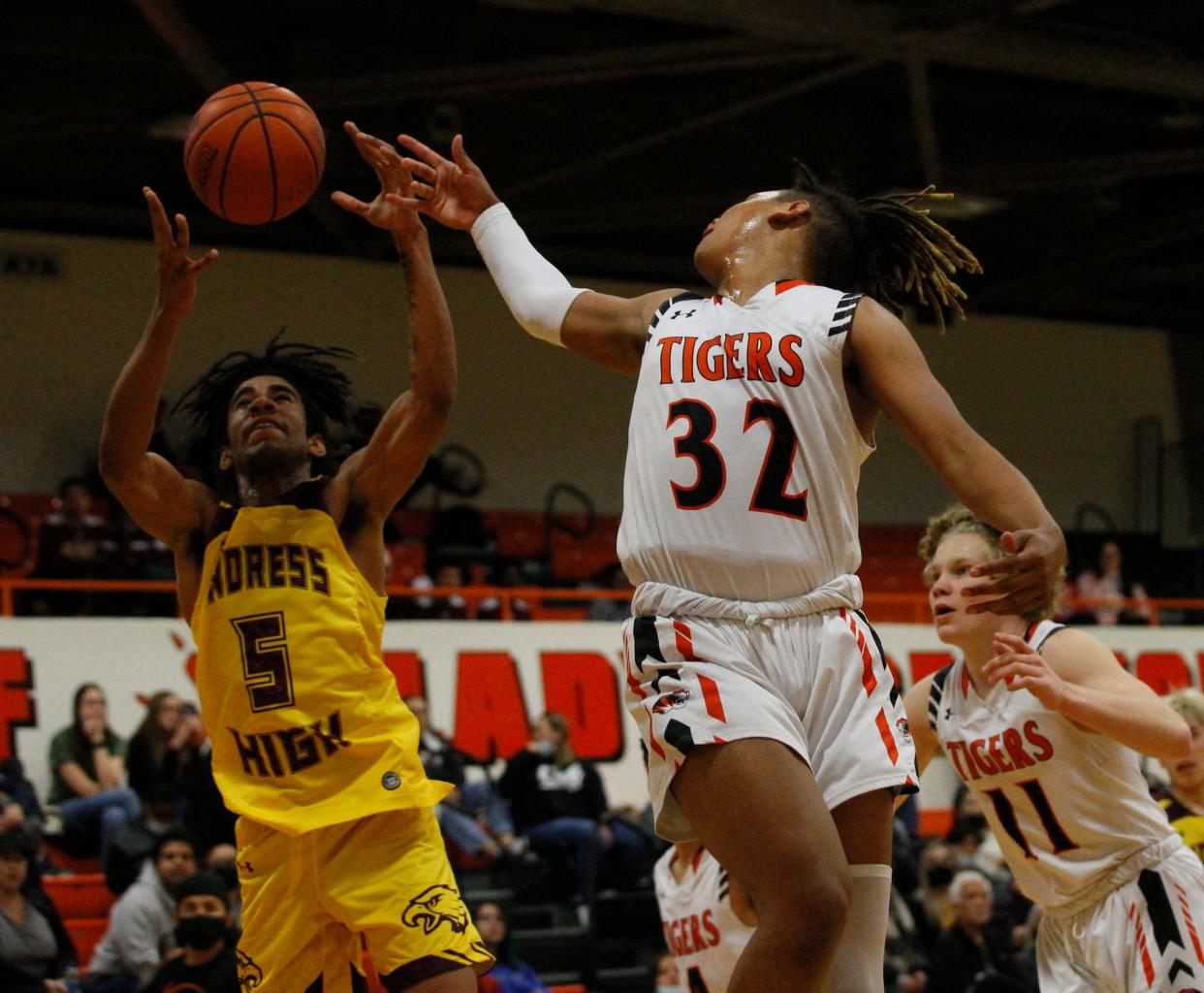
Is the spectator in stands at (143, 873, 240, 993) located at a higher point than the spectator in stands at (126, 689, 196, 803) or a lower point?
lower

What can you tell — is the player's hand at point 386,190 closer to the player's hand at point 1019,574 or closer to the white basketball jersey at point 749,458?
the white basketball jersey at point 749,458

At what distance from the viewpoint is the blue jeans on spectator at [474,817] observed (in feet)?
39.7

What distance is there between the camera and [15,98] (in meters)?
17.0

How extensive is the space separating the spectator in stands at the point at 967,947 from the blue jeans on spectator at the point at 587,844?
2398mm

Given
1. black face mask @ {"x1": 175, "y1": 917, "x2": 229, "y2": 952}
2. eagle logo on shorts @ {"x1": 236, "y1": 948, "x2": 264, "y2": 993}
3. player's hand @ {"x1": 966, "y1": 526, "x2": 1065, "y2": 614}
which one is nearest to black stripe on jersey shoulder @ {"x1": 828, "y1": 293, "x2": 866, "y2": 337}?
player's hand @ {"x1": 966, "y1": 526, "x2": 1065, "y2": 614}

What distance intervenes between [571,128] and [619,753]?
8.08 meters

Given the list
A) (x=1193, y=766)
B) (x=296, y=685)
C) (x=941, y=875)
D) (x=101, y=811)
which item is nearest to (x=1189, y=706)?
(x=1193, y=766)

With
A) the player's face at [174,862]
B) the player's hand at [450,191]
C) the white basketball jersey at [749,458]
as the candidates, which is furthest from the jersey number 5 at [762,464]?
the player's face at [174,862]

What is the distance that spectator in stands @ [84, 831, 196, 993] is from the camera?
9672 mm

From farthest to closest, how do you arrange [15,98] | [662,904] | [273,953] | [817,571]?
[15,98] < [662,904] < [273,953] < [817,571]

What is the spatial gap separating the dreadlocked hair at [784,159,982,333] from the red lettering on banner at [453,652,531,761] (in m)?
9.62

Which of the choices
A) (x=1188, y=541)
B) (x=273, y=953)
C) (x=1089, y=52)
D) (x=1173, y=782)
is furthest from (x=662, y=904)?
(x=1188, y=541)

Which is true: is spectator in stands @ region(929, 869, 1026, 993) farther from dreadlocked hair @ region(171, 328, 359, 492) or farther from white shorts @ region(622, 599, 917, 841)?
white shorts @ region(622, 599, 917, 841)

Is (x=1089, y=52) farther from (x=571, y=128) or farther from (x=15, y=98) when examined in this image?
(x=15, y=98)
